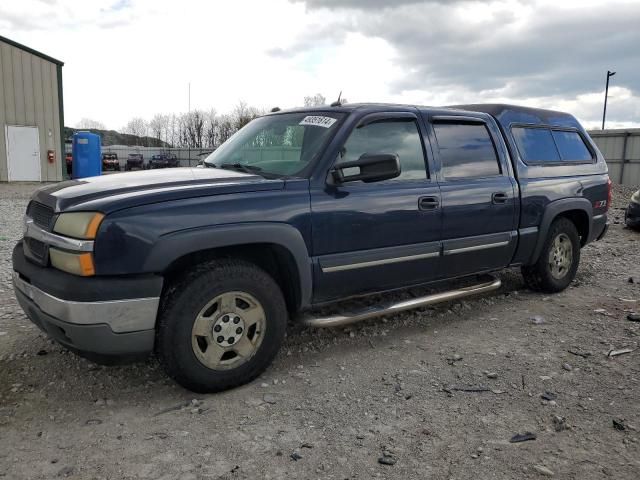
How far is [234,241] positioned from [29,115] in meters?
19.5

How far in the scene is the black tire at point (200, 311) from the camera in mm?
2979

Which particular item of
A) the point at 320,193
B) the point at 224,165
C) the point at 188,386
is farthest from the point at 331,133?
the point at 188,386

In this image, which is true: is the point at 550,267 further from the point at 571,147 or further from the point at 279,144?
the point at 279,144

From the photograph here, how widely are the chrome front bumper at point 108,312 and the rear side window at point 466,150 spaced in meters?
2.53

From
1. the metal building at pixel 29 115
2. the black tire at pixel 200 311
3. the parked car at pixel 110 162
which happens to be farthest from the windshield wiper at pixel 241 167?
the parked car at pixel 110 162

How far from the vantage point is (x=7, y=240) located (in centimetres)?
755

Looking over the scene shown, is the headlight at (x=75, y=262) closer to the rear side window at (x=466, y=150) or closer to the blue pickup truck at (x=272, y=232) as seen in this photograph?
the blue pickup truck at (x=272, y=232)

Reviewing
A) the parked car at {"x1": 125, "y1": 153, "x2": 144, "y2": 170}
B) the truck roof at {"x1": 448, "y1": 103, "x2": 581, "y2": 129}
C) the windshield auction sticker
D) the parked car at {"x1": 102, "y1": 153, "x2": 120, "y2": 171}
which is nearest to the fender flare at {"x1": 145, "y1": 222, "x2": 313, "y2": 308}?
the windshield auction sticker

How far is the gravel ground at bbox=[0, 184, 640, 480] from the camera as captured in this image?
2541 mm

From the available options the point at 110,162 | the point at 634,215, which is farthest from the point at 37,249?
the point at 110,162

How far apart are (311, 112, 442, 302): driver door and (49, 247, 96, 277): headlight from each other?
4.50ft

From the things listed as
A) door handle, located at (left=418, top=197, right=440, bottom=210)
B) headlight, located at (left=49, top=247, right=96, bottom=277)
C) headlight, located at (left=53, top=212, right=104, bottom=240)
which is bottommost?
headlight, located at (left=49, top=247, right=96, bottom=277)

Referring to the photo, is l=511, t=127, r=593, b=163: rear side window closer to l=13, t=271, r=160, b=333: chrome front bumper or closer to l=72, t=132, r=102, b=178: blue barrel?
l=13, t=271, r=160, b=333: chrome front bumper

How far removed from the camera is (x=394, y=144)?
401cm
